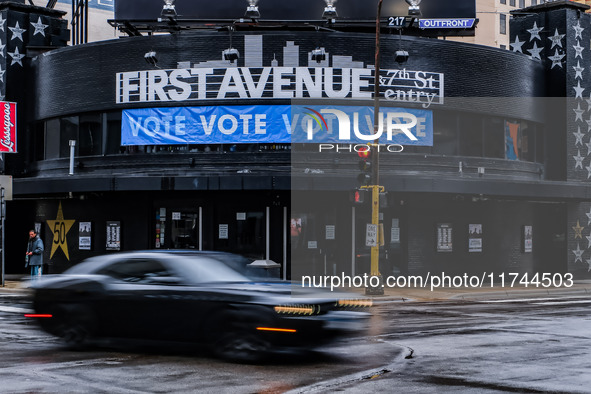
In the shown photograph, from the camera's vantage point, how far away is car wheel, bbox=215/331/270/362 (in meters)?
10.8

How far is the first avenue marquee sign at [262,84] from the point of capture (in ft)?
89.1

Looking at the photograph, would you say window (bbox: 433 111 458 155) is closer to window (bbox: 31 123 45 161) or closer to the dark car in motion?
window (bbox: 31 123 45 161)

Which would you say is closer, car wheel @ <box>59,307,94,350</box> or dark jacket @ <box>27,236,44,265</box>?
car wheel @ <box>59,307,94,350</box>

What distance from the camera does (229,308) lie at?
11.0 metres

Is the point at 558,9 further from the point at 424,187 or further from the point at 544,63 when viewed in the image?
the point at 424,187

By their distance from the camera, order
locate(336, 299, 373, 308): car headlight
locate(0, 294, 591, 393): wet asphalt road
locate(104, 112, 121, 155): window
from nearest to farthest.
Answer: locate(0, 294, 591, 393): wet asphalt road < locate(336, 299, 373, 308): car headlight < locate(104, 112, 121, 155): window

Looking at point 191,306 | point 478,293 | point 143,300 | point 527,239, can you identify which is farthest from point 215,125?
point 191,306

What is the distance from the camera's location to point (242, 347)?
10852 mm

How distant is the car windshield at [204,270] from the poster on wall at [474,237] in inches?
762

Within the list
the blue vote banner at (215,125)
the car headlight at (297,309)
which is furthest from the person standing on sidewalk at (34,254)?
the car headlight at (297,309)

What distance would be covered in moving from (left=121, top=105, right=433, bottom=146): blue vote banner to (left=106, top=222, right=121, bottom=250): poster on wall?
2932mm

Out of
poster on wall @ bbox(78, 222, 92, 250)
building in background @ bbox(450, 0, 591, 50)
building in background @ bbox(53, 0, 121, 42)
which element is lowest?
poster on wall @ bbox(78, 222, 92, 250)

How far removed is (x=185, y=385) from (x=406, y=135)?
64.9ft


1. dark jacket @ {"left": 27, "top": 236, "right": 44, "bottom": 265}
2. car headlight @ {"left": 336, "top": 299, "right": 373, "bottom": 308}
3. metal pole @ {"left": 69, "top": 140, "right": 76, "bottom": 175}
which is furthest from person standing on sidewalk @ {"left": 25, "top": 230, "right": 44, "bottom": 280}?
car headlight @ {"left": 336, "top": 299, "right": 373, "bottom": 308}
